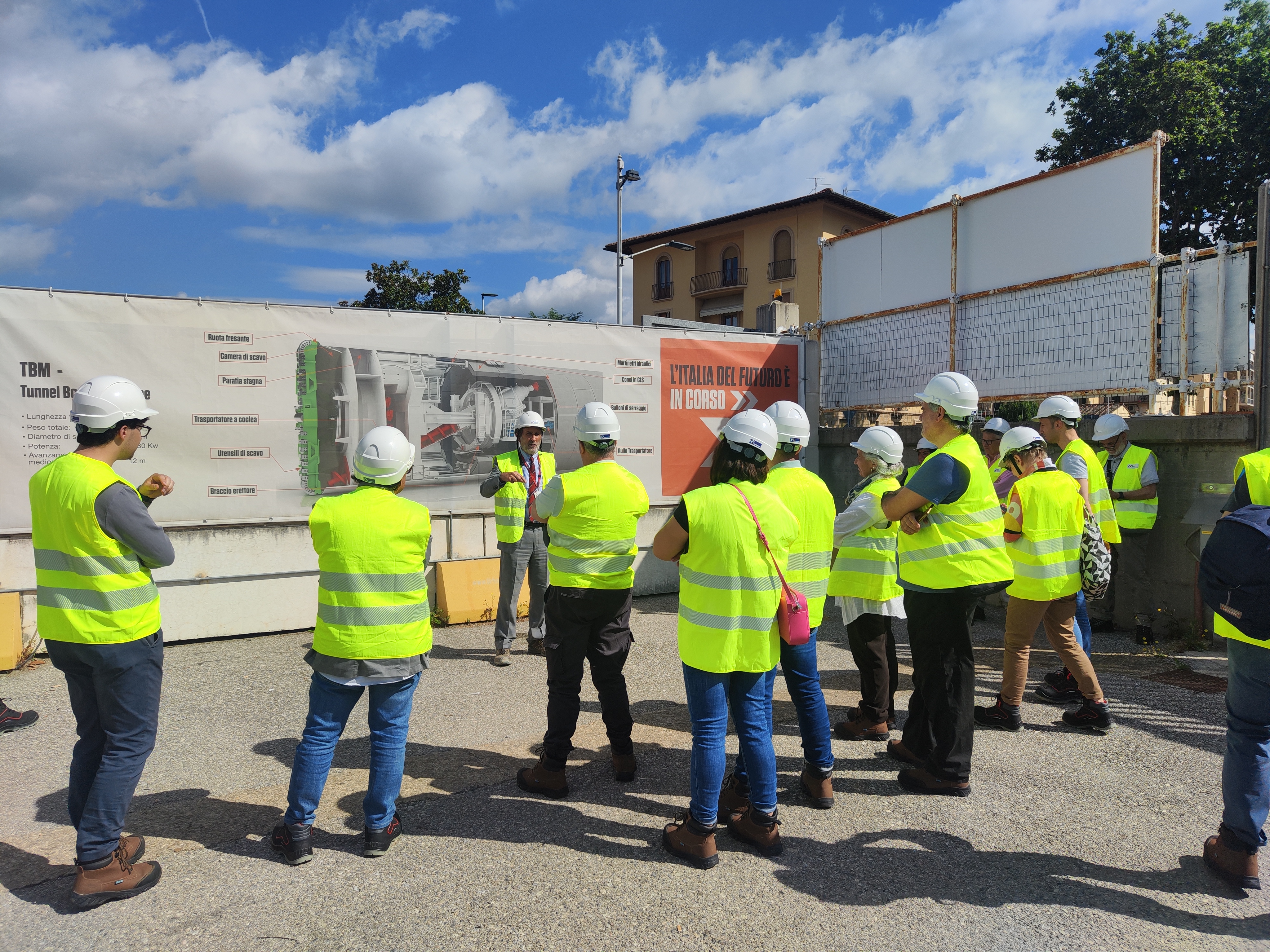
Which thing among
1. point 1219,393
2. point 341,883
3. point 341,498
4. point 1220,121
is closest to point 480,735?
point 341,883

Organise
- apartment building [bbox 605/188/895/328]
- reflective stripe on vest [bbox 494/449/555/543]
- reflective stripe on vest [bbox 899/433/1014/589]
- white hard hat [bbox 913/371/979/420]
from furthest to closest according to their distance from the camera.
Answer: apartment building [bbox 605/188/895/328]
reflective stripe on vest [bbox 494/449/555/543]
white hard hat [bbox 913/371/979/420]
reflective stripe on vest [bbox 899/433/1014/589]

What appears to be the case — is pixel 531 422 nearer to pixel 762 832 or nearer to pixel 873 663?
pixel 873 663

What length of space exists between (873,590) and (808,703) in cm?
110

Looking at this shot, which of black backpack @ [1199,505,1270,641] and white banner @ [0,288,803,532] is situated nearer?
black backpack @ [1199,505,1270,641]

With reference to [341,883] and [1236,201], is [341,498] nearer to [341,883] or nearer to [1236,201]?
[341,883]

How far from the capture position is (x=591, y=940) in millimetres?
2734

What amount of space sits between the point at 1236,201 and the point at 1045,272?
2083cm

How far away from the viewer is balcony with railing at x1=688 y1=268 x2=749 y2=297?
45.7 metres

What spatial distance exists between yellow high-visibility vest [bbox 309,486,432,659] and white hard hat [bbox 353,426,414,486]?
3.4 inches

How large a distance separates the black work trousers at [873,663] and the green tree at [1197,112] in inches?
905

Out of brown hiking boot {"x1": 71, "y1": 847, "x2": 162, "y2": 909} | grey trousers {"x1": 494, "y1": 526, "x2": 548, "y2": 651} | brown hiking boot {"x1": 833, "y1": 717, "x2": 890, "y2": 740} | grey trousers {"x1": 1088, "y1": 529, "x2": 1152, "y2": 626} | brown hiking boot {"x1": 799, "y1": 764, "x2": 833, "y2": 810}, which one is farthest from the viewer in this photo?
grey trousers {"x1": 1088, "y1": 529, "x2": 1152, "y2": 626}

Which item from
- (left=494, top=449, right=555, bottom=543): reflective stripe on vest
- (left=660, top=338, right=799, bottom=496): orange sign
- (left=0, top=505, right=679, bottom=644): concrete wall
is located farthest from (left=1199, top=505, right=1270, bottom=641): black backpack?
(left=0, top=505, right=679, bottom=644): concrete wall

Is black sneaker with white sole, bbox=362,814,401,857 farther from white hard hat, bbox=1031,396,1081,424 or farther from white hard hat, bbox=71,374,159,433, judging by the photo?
white hard hat, bbox=1031,396,1081,424

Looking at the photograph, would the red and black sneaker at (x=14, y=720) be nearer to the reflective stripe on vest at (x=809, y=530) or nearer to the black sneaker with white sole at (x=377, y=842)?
the black sneaker with white sole at (x=377, y=842)
